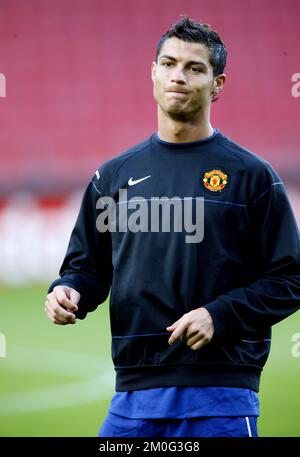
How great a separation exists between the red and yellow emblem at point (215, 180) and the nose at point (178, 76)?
23 centimetres

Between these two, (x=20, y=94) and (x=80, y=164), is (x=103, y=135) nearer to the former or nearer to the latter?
(x=80, y=164)

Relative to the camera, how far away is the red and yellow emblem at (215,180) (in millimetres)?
2123

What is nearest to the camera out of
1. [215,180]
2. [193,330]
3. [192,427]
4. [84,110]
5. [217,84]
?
[193,330]

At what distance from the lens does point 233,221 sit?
2.10 meters

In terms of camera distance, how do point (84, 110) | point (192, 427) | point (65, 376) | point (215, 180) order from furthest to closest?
point (84, 110) < point (65, 376) < point (215, 180) < point (192, 427)

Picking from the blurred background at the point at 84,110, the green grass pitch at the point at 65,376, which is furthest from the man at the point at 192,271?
the blurred background at the point at 84,110

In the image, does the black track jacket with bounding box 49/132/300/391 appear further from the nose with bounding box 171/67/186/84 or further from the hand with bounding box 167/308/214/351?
the nose with bounding box 171/67/186/84

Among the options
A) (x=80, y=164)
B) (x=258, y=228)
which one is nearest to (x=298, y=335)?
(x=80, y=164)

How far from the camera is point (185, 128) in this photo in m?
2.19

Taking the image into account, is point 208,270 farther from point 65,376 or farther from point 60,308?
point 65,376

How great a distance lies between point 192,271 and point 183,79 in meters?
0.47

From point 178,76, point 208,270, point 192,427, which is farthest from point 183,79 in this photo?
point 192,427

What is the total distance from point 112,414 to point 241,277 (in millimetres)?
458

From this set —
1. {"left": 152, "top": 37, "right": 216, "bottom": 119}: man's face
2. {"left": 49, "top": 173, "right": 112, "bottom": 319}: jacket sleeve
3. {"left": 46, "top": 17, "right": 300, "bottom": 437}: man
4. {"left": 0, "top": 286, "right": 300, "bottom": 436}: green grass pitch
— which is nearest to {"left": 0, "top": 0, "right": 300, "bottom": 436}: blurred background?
{"left": 0, "top": 286, "right": 300, "bottom": 436}: green grass pitch
